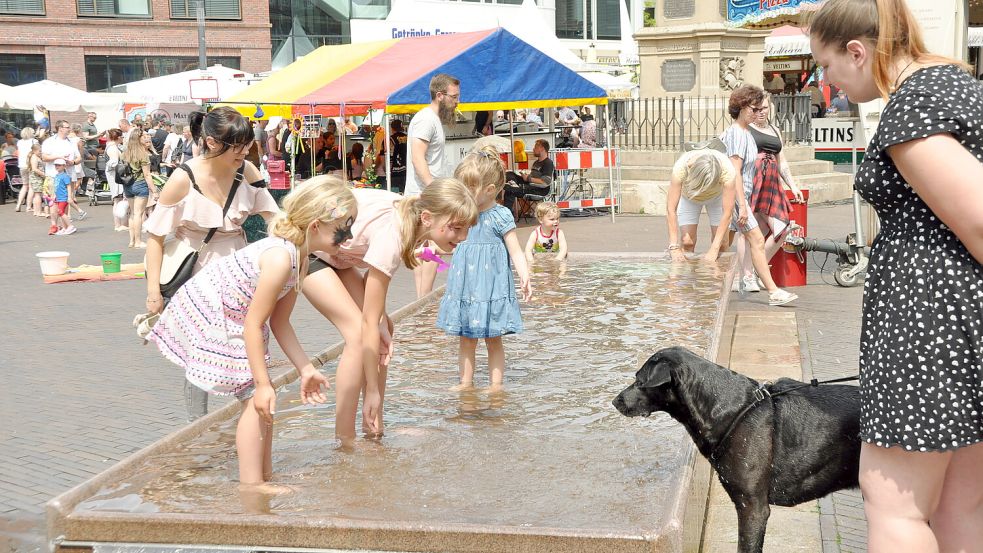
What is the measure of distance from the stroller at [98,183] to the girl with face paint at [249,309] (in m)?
21.8

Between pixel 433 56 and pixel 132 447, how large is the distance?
35.2ft

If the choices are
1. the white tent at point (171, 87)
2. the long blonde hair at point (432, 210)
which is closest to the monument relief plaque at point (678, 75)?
the white tent at point (171, 87)

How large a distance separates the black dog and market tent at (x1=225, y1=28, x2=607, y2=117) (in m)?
11.4

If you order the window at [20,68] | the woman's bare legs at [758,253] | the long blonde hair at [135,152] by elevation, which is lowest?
the woman's bare legs at [758,253]

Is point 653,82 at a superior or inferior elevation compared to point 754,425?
superior

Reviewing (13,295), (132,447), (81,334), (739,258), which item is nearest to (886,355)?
(132,447)

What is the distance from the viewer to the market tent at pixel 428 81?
15.1 meters

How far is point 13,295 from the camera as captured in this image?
39.0 ft

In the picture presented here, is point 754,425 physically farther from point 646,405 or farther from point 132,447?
point 132,447

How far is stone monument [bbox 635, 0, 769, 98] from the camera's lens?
1911 centimetres

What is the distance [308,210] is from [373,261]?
53 centimetres

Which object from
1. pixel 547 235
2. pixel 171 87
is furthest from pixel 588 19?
pixel 547 235

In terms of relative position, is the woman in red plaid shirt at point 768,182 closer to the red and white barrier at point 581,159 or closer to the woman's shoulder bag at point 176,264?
the woman's shoulder bag at point 176,264

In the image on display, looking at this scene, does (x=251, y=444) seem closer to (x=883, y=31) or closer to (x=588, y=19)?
(x=883, y=31)
